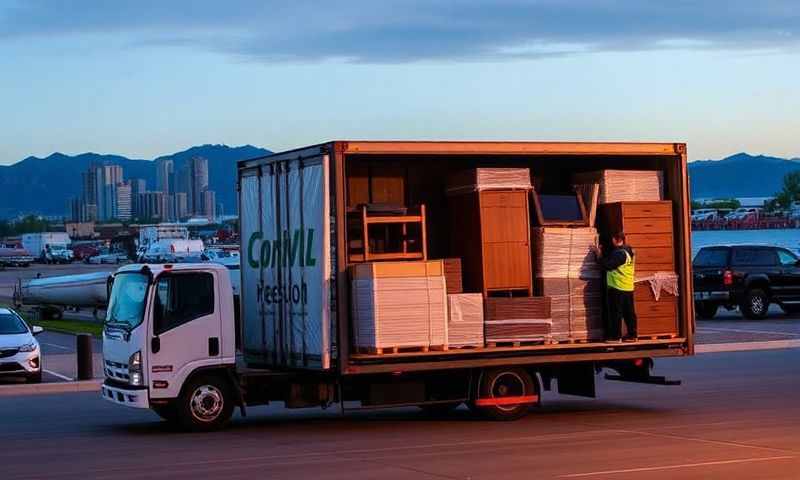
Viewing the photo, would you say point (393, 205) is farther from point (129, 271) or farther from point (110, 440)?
point (110, 440)

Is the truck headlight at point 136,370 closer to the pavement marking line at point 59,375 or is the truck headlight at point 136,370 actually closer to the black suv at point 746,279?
the pavement marking line at point 59,375

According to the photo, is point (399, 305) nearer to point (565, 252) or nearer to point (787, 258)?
point (565, 252)

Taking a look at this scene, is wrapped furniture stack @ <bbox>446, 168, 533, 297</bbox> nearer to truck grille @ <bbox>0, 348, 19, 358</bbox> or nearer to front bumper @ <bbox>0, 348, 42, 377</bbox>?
front bumper @ <bbox>0, 348, 42, 377</bbox>

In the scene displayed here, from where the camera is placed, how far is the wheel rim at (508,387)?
1766 cm

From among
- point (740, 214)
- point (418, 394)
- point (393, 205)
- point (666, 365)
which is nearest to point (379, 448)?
point (418, 394)

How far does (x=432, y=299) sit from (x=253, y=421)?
323 centimetres

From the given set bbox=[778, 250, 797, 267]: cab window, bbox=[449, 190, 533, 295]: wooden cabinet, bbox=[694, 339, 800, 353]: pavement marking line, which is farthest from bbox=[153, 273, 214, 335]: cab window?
bbox=[778, 250, 797, 267]: cab window

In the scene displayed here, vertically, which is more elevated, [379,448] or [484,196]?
[484,196]

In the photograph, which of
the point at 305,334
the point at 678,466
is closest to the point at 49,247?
the point at 305,334

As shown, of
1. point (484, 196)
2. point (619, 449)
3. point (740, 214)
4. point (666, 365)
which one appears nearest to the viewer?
point (619, 449)

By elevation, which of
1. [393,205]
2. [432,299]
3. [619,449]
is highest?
[393,205]

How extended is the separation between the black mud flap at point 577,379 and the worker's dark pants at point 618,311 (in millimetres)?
588

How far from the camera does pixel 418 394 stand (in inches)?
682

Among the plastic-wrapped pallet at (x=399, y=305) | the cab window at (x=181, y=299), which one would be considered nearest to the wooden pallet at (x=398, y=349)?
the plastic-wrapped pallet at (x=399, y=305)
